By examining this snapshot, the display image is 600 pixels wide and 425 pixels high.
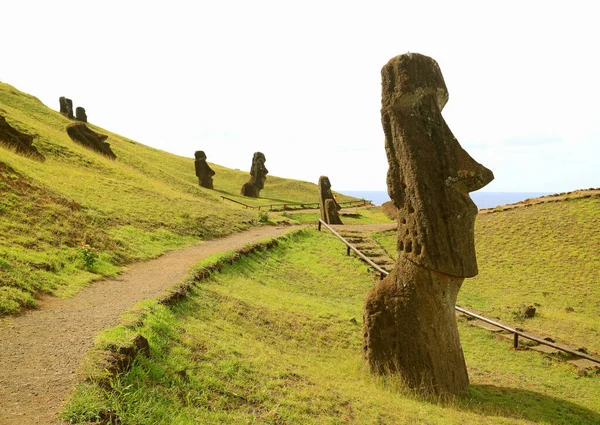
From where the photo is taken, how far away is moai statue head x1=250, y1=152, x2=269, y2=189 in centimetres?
4775

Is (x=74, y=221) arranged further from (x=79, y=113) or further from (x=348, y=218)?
(x=79, y=113)

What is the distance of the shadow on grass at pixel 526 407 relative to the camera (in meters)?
8.21

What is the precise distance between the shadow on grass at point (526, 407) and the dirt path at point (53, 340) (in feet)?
20.9

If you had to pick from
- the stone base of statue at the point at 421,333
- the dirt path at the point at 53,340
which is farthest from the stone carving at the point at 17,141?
the stone base of statue at the point at 421,333

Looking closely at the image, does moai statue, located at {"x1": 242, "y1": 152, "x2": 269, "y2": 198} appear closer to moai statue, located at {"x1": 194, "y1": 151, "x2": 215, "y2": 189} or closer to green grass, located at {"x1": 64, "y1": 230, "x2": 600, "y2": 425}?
moai statue, located at {"x1": 194, "y1": 151, "x2": 215, "y2": 189}

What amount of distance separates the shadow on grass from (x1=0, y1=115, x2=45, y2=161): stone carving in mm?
24565

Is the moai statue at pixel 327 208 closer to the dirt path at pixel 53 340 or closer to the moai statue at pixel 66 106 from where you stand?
the dirt path at pixel 53 340

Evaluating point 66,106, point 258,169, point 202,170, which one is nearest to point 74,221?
point 202,170

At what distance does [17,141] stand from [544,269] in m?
26.2

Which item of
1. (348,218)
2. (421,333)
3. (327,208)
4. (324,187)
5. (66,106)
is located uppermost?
(66,106)

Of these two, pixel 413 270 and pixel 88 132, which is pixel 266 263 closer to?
pixel 413 270

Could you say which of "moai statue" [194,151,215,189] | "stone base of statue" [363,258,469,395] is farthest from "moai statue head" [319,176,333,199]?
"stone base of statue" [363,258,469,395]

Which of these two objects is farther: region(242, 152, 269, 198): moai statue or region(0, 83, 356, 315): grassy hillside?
region(242, 152, 269, 198): moai statue

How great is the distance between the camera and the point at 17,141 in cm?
2528
